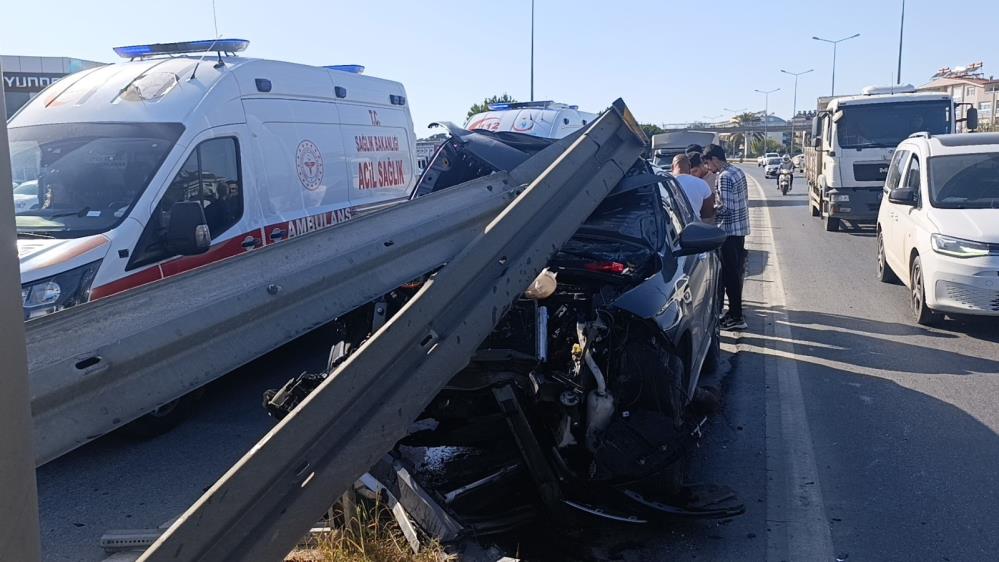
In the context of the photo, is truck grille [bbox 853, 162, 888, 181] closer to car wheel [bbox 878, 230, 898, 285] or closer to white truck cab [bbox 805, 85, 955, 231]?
white truck cab [bbox 805, 85, 955, 231]

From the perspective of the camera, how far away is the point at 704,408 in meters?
5.49

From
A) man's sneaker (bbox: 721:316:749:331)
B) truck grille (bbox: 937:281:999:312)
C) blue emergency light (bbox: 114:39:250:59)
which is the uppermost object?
blue emergency light (bbox: 114:39:250:59)

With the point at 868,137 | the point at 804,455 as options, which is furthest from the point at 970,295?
the point at 868,137

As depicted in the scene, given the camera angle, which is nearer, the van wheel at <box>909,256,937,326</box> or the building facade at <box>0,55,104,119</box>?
the van wheel at <box>909,256,937,326</box>

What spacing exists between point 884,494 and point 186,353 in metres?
4.02

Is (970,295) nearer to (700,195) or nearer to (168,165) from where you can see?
(700,195)

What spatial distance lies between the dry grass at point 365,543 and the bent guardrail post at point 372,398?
1.24 metres

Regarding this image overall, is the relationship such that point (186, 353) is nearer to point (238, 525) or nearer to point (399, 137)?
point (238, 525)

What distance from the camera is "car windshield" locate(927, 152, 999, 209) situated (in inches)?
354

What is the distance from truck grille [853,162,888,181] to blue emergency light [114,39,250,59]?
43.4 ft

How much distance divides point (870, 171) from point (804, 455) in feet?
43.3

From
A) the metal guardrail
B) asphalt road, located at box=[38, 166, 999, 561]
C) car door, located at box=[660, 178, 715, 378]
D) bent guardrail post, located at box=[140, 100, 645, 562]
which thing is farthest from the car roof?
the metal guardrail

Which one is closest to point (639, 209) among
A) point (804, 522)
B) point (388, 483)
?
point (804, 522)

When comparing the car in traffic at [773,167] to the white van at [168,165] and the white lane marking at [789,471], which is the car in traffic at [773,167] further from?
the white van at [168,165]
